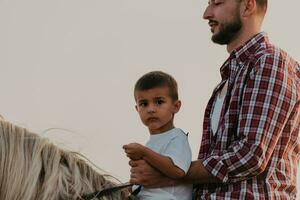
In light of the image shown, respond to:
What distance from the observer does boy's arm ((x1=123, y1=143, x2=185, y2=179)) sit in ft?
15.5

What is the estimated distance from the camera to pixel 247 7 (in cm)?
542

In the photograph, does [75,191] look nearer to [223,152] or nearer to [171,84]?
[223,152]

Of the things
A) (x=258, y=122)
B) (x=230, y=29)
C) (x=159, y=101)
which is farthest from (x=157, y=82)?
(x=258, y=122)

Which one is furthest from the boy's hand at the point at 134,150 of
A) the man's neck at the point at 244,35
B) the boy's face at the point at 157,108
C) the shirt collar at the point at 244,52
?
the man's neck at the point at 244,35

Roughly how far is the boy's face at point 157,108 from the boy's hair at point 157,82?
32 millimetres

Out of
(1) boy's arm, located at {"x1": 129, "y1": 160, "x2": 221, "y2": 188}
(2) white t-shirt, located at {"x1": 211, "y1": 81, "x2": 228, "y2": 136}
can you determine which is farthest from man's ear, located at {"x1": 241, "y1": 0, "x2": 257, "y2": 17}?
(1) boy's arm, located at {"x1": 129, "y1": 160, "x2": 221, "y2": 188}

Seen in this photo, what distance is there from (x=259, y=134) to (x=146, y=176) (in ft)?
2.70

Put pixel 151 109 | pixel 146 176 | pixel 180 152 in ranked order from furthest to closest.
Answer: pixel 151 109, pixel 180 152, pixel 146 176

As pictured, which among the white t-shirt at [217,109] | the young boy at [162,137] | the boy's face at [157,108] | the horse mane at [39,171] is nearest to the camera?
the horse mane at [39,171]

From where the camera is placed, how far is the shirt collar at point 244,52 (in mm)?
5176

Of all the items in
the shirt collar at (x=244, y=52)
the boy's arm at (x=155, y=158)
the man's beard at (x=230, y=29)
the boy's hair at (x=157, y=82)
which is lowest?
the boy's arm at (x=155, y=158)

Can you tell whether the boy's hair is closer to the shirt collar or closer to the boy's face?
the boy's face

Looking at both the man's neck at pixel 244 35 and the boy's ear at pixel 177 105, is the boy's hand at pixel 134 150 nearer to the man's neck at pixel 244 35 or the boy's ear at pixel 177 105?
the boy's ear at pixel 177 105

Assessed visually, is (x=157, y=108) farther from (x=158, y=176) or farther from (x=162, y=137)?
(x=158, y=176)
